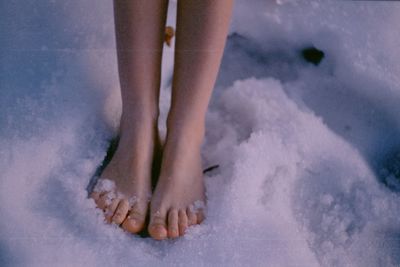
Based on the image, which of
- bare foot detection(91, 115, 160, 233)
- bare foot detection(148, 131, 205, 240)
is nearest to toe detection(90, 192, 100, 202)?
bare foot detection(91, 115, 160, 233)

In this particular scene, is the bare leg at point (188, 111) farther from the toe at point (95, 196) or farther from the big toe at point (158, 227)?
the toe at point (95, 196)

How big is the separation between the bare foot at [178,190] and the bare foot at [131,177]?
26mm

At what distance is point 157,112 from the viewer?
2.81 feet

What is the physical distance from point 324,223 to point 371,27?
0.53m

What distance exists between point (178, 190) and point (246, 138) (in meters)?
0.20

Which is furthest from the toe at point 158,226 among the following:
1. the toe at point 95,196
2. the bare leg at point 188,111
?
the toe at point 95,196

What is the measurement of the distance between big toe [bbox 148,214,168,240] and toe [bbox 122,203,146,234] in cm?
2

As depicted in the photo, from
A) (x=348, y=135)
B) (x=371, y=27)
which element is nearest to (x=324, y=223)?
(x=348, y=135)

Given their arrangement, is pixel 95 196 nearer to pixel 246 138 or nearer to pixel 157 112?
pixel 157 112

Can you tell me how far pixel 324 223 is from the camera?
2.78 ft

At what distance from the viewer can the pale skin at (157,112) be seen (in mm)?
756

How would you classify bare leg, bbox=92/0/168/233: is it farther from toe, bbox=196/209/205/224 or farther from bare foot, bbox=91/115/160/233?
toe, bbox=196/209/205/224

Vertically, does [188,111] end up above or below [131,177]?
above

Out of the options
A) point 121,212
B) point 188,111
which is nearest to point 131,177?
point 121,212
